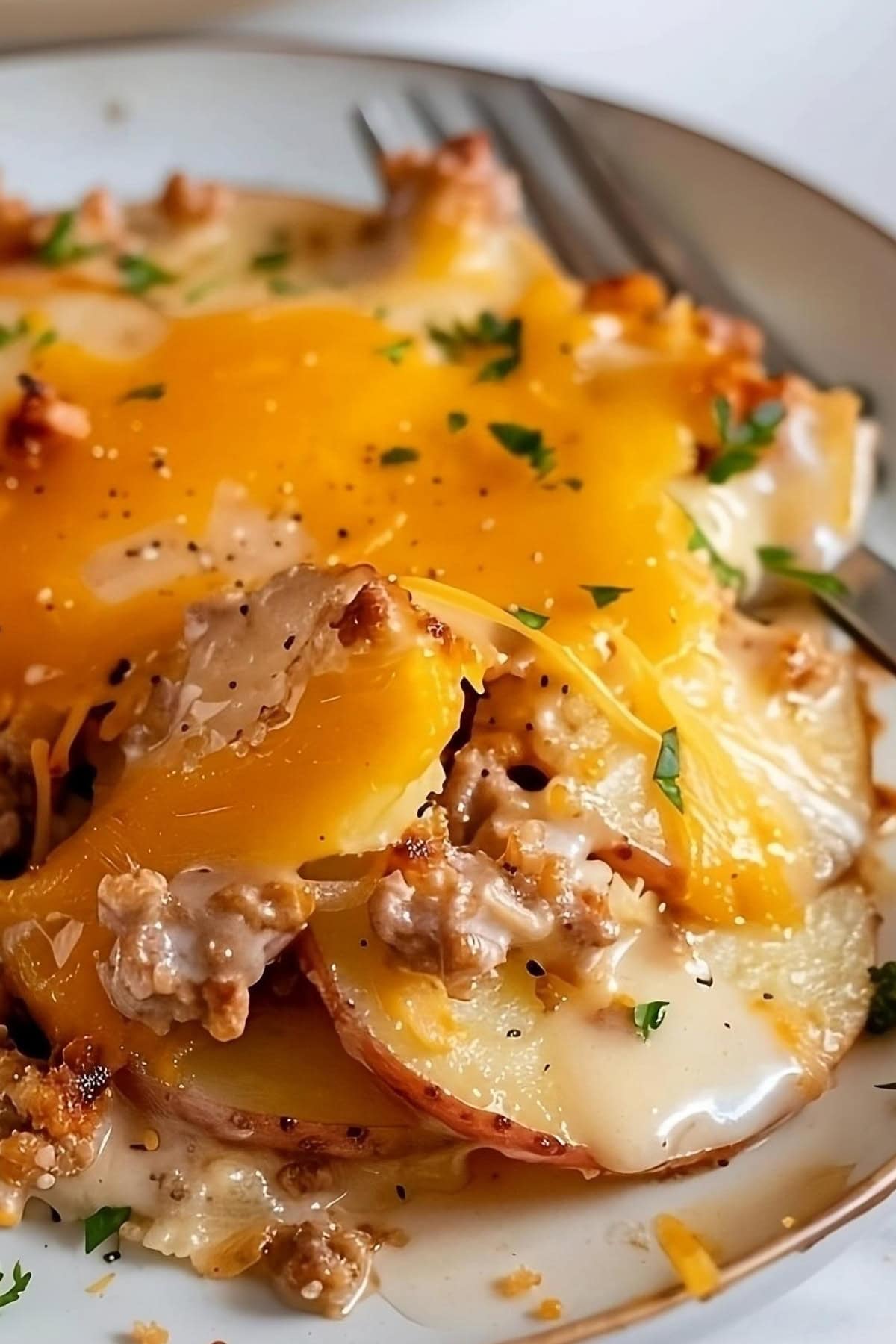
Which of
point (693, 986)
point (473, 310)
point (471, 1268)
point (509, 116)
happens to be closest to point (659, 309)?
point (473, 310)

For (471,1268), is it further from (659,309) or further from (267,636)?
(659,309)

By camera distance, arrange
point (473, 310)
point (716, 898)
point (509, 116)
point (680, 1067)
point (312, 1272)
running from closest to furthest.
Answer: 1. point (312, 1272)
2. point (680, 1067)
3. point (716, 898)
4. point (473, 310)
5. point (509, 116)

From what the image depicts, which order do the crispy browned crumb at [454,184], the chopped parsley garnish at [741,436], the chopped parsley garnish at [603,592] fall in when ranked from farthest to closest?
the crispy browned crumb at [454,184], the chopped parsley garnish at [741,436], the chopped parsley garnish at [603,592]

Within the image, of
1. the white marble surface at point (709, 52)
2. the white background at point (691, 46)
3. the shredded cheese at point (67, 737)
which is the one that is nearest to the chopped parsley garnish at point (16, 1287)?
the shredded cheese at point (67, 737)

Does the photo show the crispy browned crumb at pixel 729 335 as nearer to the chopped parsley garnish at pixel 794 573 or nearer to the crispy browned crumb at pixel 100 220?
the chopped parsley garnish at pixel 794 573

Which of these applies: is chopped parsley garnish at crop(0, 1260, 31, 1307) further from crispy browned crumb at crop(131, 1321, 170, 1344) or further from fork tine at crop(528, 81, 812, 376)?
fork tine at crop(528, 81, 812, 376)

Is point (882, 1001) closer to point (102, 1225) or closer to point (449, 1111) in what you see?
point (449, 1111)
